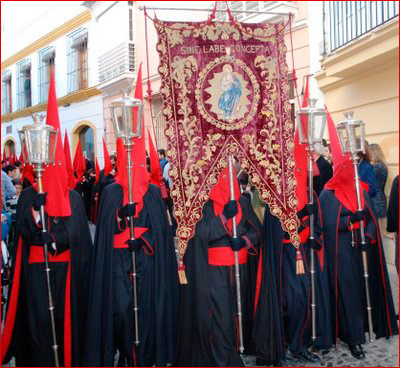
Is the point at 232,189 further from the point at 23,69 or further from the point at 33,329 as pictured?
the point at 23,69

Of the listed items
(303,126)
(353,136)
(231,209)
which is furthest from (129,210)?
(353,136)

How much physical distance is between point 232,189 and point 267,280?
0.85m

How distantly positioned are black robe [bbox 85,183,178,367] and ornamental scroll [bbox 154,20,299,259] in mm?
380

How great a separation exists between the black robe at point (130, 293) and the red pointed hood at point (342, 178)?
1642mm

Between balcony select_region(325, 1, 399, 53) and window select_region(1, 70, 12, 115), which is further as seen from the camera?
window select_region(1, 70, 12, 115)

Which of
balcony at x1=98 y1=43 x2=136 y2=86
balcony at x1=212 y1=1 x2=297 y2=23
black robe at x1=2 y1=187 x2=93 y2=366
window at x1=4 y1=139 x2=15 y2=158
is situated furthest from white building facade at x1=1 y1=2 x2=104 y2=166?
black robe at x1=2 y1=187 x2=93 y2=366

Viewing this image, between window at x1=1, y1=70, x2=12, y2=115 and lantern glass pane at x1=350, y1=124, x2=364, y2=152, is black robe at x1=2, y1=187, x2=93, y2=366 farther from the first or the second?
window at x1=1, y1=70, x2=12, y2=115

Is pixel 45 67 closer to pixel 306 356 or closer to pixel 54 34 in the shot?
pixel 54 34

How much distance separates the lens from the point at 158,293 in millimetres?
3740

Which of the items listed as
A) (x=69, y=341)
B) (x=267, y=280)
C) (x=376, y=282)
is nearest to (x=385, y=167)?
(x=376, y=282)

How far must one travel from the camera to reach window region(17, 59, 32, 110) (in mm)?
18688

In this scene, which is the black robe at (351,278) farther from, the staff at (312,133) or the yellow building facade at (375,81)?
the yellow building facade at (375,81)

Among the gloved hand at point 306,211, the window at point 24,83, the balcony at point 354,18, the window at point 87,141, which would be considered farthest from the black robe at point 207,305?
the window at point 24,83

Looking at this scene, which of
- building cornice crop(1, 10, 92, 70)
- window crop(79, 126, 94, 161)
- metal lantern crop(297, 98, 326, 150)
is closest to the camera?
metal lantern crop(297, 98, 326, 150)
